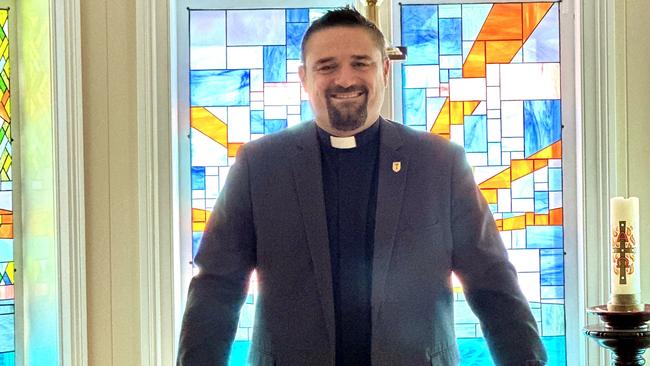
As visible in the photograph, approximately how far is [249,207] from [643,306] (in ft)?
3.22

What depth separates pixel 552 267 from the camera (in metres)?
2.84

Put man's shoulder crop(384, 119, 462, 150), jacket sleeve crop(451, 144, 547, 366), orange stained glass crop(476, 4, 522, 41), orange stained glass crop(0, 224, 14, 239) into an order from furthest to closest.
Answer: orange stained glass crop(476, 4, 522, 41), orange stained glass crop(0, 224, 14, 239), man's shoulder crop(384, 119, 462, 150), jacket sleeve crop(451, 144, 547, 366)

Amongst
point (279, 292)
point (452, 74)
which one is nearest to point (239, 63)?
point (452, 74)

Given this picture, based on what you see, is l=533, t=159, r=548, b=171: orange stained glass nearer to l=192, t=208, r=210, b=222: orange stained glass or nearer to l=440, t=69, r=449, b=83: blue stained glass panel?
l=440, t=69, r=449, b=83: blue stained glass panel

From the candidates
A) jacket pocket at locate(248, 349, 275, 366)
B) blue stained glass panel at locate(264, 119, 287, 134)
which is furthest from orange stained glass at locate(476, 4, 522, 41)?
jacket pocket at locate(248, 349, 275, 366)

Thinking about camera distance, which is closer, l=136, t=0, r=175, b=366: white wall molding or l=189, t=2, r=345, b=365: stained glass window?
l=136, t=0, r=175, b=366: white wall molding

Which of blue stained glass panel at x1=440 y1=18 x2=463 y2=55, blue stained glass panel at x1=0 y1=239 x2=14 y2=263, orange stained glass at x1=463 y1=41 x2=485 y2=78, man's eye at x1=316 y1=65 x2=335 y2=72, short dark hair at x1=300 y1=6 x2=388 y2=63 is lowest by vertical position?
blue stained glass panel at x1=0 y1=239 x2=14 y2=263

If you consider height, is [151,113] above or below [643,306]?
above

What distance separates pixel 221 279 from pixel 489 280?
56cm

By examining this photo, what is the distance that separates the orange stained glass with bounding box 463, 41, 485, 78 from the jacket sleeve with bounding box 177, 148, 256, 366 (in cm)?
122

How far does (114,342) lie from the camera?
2.72 metres

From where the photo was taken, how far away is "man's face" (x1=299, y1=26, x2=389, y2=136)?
1.78 metres

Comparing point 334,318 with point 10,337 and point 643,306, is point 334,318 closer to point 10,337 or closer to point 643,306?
point 643,306

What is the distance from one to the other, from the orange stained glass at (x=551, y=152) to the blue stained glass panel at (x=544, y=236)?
0.77ft
